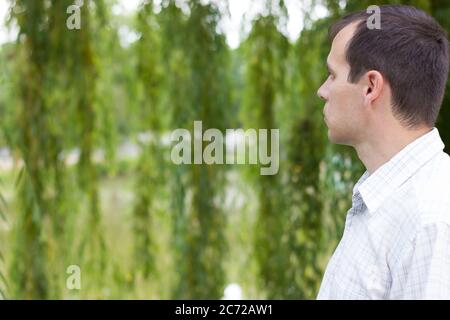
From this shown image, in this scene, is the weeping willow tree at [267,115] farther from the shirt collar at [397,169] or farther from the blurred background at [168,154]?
the shirt collar at [397,169]

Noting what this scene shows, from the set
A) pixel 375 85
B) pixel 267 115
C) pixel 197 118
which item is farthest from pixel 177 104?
pixel 375 85

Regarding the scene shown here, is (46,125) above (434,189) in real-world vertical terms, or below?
above

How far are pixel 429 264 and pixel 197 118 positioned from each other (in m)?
1.40

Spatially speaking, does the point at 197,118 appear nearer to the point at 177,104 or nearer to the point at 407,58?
the point at 177,104

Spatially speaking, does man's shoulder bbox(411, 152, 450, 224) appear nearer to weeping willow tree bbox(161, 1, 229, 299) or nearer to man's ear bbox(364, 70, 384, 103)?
man's ear bbox(364, 70, 384, 103)

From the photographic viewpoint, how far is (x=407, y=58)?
2.78ft

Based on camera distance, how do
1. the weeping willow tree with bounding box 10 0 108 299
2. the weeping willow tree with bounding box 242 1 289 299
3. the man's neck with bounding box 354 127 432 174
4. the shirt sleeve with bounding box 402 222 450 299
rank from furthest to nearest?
the weeping willow tree with bounding box 242 1 289 299
the weeping willow tree with bounding box 10 0 108 299
the man's neck with bounding box 354 127 432 174
the shirt sleeve with bounding box 402 222 450 299

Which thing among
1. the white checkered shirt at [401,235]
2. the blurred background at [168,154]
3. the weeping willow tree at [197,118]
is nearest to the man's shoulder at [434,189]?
the white checkered shirt at [401,235]

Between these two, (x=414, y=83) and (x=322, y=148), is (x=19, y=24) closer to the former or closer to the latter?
(x=322, y=148)

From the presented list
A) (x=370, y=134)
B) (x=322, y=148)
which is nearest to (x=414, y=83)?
(x=370, y=134)

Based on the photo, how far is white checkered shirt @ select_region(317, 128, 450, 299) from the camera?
2.45 feet

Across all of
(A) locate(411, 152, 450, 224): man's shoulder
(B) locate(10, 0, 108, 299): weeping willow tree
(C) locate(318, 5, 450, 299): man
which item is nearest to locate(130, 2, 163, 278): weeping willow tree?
(B) locate(10, 0, 108, 299): weeping willow tree

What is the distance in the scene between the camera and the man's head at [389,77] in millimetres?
846
